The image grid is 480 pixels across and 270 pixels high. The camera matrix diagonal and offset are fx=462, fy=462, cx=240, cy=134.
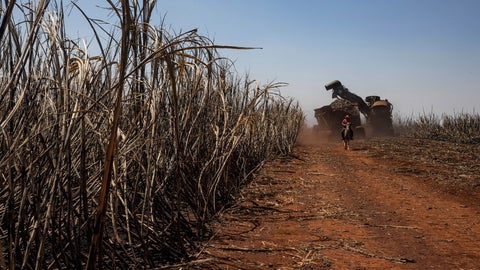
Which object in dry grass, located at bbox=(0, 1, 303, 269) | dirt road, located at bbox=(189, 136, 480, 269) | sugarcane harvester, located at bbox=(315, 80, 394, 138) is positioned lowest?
dirt road, located at bbox=(189, 136, 480, 269)

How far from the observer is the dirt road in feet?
11.3

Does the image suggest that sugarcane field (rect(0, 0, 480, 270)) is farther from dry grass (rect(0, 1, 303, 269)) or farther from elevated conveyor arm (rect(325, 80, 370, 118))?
elevated conveyor arm (rect(325, 80, 370, 118))

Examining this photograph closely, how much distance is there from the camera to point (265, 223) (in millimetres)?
4559

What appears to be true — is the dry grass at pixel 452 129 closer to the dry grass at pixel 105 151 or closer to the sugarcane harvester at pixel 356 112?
the sugarcane harvester at pixel 356 112

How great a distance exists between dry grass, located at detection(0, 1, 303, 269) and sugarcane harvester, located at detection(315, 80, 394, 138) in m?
15.6

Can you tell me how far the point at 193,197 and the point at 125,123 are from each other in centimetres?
96

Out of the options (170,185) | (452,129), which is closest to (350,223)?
(170,185)

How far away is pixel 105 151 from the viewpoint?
244 centimetres

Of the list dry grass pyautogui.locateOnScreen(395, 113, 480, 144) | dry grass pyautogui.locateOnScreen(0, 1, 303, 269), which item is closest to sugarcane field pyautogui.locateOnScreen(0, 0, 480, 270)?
dry grass pyautogui.locateOnScreen(0, 1, 303, 269)

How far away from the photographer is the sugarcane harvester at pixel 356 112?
69.7 feet

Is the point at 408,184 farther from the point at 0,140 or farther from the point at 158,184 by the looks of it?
the point at 0,140

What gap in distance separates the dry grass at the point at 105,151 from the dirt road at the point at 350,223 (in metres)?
0.36

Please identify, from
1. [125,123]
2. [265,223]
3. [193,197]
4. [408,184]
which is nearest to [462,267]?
[265,223]

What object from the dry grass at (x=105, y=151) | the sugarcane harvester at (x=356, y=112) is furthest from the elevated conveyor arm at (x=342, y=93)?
the dry grass at (x=105, y=151)
